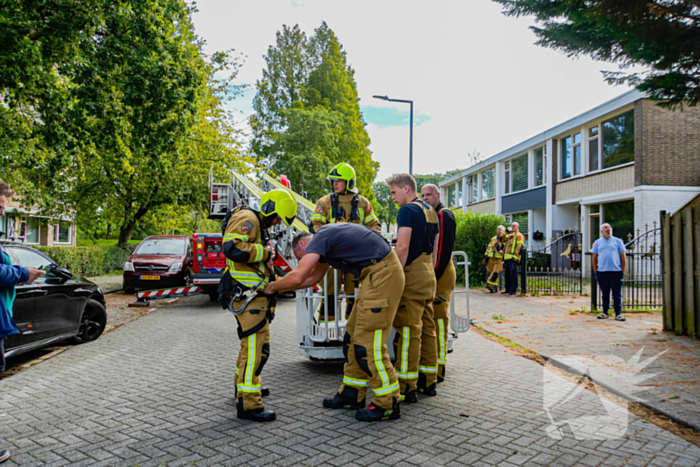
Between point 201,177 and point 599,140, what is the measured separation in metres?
17.1

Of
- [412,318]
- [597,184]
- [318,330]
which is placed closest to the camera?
[412,318]

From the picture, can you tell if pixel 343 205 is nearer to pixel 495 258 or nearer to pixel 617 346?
pixel 617 346

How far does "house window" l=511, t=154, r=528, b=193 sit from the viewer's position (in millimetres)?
28406

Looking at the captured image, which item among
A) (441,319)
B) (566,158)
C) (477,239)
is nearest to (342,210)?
(441,319)

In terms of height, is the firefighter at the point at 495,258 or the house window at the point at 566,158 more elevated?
the house window at the point at 566,158

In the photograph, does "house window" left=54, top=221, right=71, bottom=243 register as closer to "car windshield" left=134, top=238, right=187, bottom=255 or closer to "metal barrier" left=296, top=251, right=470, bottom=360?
"car windshield" left=134, top=238, right=187, bottom=255

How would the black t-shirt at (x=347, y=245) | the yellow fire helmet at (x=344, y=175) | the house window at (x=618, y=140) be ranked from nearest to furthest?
the black t-shirt at (x=347, y=245) → the yellow fire helmet at (x=344, y=175) → the house window at (x=618, y=140)

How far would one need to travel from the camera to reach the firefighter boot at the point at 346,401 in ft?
14.8

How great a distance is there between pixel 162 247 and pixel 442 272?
449 inches

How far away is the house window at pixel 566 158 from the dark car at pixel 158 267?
17.6m

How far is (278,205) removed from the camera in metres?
4.50

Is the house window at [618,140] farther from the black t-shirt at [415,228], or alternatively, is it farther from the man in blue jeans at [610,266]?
the black t-shirt at [415,228]

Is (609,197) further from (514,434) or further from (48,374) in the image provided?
(48,374)

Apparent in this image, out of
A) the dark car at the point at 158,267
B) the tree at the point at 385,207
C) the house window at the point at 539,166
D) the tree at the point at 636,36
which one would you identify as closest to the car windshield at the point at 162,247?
the dark car at the point at 158,267
